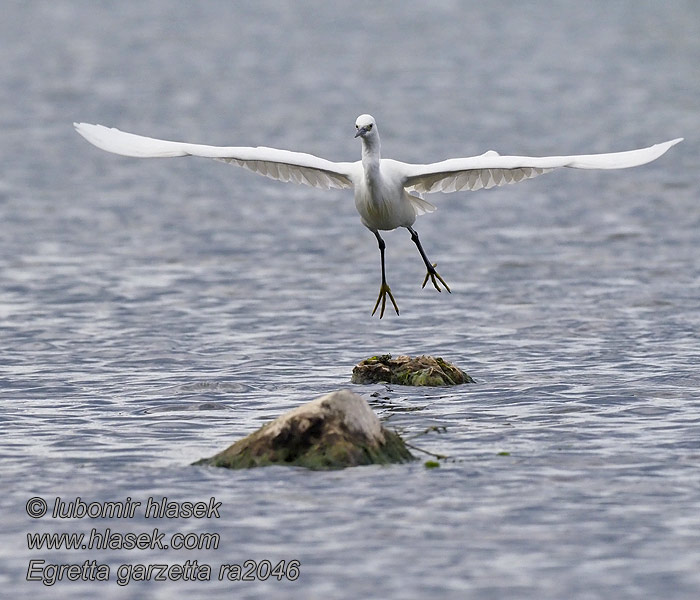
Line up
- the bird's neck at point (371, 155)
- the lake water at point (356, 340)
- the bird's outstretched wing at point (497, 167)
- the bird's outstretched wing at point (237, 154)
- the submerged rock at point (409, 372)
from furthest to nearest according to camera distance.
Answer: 1. the submerged rock at point (409, 372)
2. the bird's outstretched wing at point (237, 154)
3. the bird's neck at point (371, 155)
4. the bird's outstretched wing at point (497, 167)
5. the lake water at point (356, 340)

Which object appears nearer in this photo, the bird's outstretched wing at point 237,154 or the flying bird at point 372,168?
the flying bird at point 372,168

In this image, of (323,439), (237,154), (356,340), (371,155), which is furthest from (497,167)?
(356,340)

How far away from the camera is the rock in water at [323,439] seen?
14117 millimetres

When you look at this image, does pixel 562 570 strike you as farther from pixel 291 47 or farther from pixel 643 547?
pixel 291 47

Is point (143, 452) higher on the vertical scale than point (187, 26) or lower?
lower

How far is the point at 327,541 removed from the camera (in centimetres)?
1255

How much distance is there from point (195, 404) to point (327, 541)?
5.31 metres

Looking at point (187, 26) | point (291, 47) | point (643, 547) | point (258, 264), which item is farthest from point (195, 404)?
point (187, 26)

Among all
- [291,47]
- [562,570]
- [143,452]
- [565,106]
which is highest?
[291,47]

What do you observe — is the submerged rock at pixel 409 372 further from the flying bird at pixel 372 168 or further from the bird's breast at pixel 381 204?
the bird's breast at pixel 381 204

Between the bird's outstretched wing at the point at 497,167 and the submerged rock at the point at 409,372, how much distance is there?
6.80ft

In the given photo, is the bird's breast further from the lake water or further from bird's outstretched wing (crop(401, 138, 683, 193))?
the lake water

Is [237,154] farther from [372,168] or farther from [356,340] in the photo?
[356,340]

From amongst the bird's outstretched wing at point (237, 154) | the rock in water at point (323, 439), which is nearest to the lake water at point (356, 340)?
the rock in water at point (323, 439)
